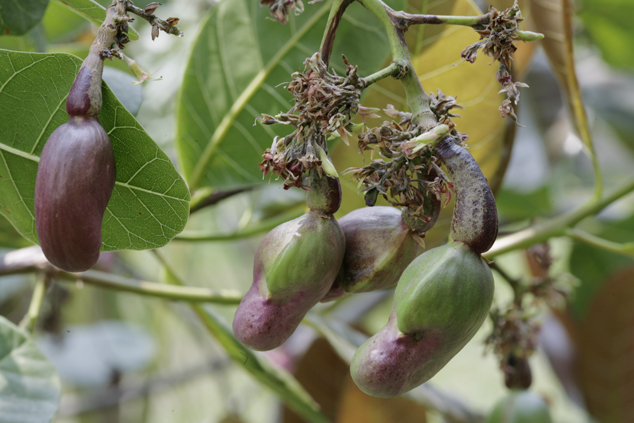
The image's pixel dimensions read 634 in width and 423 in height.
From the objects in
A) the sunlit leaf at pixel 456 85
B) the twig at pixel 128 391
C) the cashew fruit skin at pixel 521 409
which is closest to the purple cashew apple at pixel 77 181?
the sunlit leaf at pixel 456 85

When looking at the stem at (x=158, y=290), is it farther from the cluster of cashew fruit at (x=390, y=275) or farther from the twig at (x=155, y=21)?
the twig at (x=155, y=21)

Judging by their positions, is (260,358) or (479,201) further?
(260,358)

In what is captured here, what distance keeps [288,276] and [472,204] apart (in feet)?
0.58

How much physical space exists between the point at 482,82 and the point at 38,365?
0.81 metres

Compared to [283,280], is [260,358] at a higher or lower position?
lower

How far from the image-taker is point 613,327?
1.58 m

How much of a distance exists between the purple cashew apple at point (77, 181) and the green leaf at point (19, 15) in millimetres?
371

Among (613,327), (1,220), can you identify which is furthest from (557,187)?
(1,220)

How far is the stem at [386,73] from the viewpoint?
0.53 metres

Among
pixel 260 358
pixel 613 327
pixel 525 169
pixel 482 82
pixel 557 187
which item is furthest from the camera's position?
pixel 557 187

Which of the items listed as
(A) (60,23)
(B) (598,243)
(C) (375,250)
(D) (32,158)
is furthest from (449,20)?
(A) (60,23)

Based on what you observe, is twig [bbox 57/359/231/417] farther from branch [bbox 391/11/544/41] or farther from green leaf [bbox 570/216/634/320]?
branch [bbox 391/11/544/41]

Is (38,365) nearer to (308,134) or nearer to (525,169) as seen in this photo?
(308,134)

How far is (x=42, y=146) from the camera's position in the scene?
0.67m
